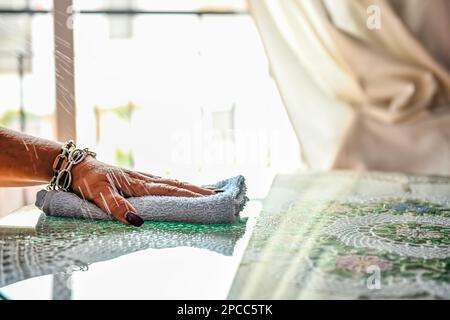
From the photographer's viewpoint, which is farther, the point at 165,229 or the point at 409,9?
the point at 409,9

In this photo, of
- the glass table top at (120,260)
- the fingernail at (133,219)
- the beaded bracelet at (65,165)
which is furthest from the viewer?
the beaded bracelet at (65,165)

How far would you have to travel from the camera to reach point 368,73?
1952 millimetres

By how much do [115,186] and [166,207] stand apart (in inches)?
4.5

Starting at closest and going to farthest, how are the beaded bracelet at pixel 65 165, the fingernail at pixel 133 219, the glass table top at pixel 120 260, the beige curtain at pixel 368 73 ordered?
the glass table top at pixel 120 260 → the fingernail at pixel 133 219 → the beaded bracelet at pixel 65 165 → the beige curtain at pixel 368 73

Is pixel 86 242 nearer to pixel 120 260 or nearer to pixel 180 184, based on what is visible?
pixel 120 260

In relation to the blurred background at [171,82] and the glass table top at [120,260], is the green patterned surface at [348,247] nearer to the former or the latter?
the glass table top at [120,260]

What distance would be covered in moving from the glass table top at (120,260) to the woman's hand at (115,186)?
4 cm

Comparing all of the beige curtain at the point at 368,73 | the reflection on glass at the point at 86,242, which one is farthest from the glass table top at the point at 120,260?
the beige curtain at the point at 368,73

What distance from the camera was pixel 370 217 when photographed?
1.02 metres

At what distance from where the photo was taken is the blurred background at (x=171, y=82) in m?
2.00
